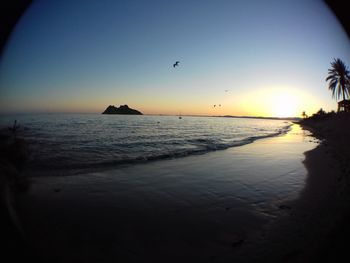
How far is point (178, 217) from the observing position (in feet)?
16.3

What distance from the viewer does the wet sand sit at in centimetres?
339

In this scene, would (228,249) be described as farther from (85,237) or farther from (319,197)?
(319,197)

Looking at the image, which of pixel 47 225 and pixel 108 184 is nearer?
pixel 47 225

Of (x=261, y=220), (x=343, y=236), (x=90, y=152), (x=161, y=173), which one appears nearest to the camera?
(x=343, y=236)

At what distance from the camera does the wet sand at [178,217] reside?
339 centimetres

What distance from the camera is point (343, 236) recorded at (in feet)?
5.99

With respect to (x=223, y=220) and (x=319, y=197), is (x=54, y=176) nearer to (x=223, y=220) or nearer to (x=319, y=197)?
(x=223, y=220)

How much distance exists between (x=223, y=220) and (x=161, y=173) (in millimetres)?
5105

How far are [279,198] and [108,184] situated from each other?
6276mm

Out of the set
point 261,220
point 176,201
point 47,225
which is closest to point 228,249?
point 261,220

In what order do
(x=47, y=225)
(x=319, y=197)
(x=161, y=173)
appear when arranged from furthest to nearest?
(x=161, y=173)
(x=319, y=197)
(x=47, y=225)

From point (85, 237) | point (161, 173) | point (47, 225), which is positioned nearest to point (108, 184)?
point (161, 173)

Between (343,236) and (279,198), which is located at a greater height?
(343,236)

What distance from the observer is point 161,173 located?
375 inches
